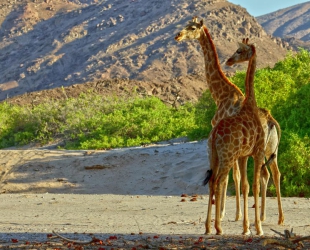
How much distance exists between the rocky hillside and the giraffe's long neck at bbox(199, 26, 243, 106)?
158 ft

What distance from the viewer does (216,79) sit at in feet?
33.4

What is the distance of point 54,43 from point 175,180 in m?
62.7

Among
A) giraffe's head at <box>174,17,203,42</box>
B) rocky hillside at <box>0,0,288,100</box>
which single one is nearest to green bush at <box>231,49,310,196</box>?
giraffe's head at <box>174,17,203,42</box>

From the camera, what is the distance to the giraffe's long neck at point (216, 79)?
9914 millimetres

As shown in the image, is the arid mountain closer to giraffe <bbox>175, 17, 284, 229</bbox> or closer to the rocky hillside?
the rocky hillside

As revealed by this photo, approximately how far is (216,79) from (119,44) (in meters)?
61.9

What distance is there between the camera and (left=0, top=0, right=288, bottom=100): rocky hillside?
216 feet

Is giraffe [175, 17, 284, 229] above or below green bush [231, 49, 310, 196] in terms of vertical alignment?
above

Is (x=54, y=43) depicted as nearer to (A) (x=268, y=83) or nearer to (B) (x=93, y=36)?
(B) (x=93, y=36)

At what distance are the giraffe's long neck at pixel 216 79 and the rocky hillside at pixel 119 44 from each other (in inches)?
1894

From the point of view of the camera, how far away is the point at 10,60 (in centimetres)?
7975

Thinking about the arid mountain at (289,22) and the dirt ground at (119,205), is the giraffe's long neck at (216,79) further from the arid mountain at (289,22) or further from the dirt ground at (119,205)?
the arid mountain at (289,22)

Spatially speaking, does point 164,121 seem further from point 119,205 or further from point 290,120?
point 119,205

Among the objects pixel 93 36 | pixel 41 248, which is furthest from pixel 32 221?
pixel 93 36
